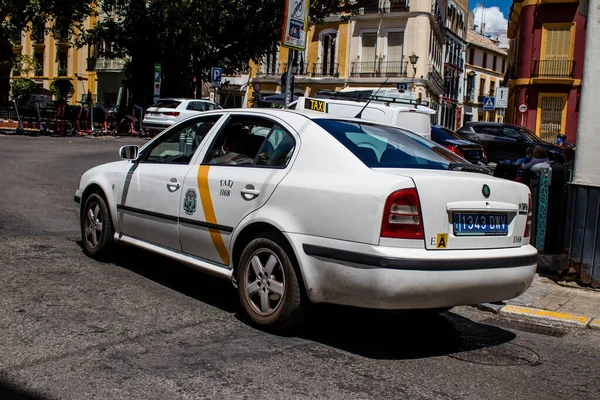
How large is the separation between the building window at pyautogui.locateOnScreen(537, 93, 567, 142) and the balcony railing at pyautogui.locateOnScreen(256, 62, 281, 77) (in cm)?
2153

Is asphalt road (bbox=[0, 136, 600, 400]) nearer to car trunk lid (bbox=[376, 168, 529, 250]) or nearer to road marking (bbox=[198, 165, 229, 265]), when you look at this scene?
road marking (bbox=[198, 165, 229, 265])

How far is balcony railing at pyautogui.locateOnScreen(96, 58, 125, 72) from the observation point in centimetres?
5304

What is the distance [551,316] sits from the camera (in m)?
5.93

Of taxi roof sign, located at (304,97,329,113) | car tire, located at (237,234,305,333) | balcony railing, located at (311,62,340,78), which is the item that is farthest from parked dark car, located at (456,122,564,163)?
balcony railing, located at (311,62,340,78)

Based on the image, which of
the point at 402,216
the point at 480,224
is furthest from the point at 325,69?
the point at 402,216

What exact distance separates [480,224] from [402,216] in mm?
638

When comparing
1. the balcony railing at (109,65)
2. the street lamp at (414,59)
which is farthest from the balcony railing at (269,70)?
the street lamp at (414,59)

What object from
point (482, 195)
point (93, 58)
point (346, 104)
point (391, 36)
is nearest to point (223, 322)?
point (482, 195)

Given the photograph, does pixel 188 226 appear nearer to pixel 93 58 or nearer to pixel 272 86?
pixel 272 86

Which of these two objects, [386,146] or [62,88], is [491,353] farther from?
[62,88]

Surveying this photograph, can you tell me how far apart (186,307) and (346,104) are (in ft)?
32.3

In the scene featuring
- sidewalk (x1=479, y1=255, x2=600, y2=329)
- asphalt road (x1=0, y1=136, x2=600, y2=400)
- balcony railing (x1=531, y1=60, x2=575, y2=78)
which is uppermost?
balcony railing (x1=531, y1=60, x2=575, y2=78)

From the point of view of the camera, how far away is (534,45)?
115 feet

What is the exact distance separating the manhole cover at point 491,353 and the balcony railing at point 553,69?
32172 mm
